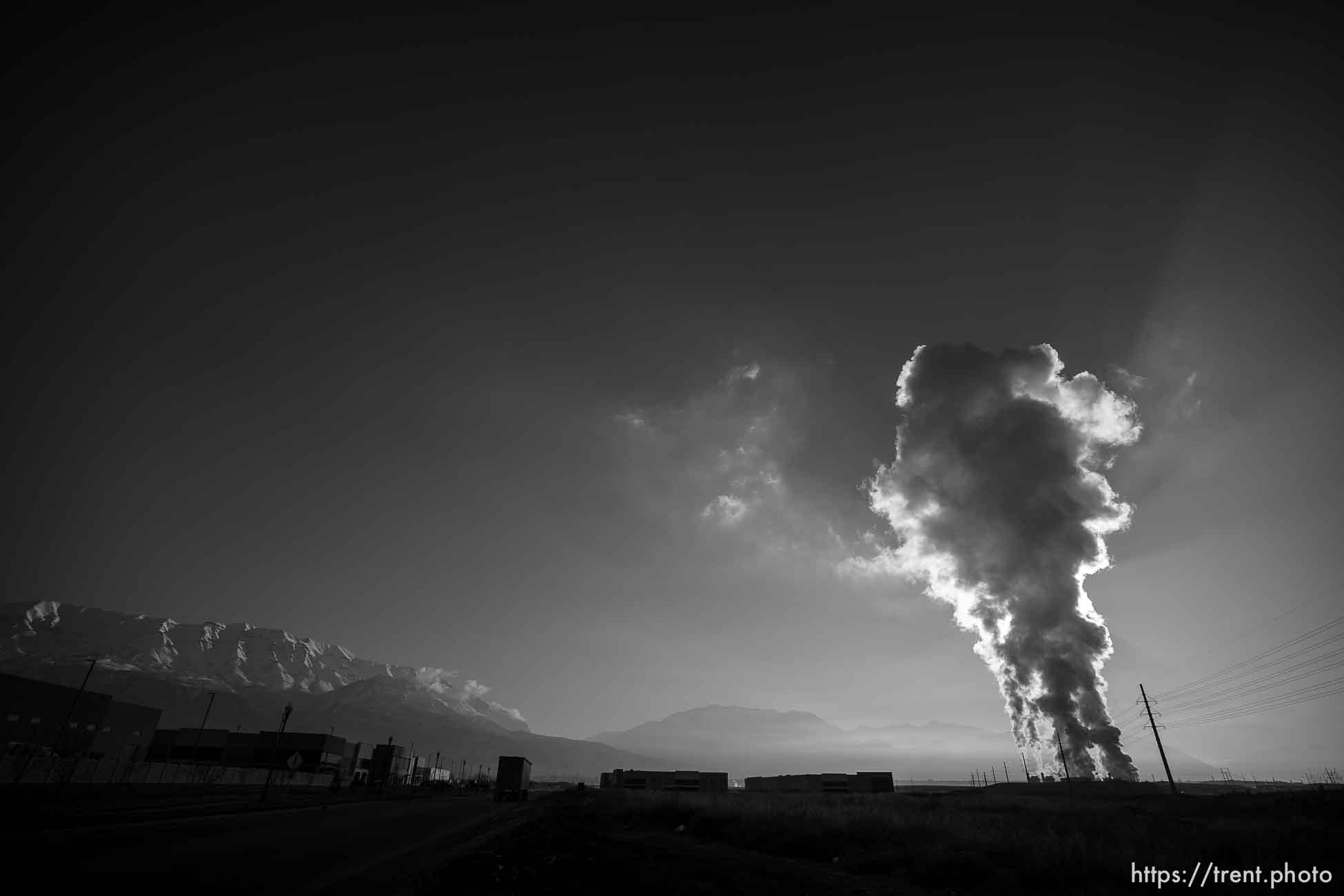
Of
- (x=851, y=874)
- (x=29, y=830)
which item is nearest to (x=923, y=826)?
(x=851, y=874)

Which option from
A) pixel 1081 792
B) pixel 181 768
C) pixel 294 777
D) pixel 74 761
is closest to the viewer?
pixel 74 761

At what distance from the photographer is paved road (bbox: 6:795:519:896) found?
1172cm

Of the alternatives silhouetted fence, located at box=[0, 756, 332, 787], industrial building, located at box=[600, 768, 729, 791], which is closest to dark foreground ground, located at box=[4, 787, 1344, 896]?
silhouetted fence, located at box=[0, 756, 332, 787]

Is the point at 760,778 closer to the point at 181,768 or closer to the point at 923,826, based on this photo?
the point at 181,768

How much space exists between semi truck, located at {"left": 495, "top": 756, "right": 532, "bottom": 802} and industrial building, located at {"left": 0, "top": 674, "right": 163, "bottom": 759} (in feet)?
225

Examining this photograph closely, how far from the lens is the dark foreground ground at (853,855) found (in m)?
13.2

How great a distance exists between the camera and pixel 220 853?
1595cm

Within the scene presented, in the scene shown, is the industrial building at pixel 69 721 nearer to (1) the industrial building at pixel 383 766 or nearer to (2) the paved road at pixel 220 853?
(1) the industrial building at pixel 383 766

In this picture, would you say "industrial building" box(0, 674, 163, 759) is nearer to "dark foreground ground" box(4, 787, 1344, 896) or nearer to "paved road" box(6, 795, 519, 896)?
"paved road" box(6, 795, 519, 896)

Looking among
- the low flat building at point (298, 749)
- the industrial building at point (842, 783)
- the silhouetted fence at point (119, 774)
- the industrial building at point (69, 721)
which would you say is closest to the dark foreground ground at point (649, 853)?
the silhouetted fence at point (119, 774)

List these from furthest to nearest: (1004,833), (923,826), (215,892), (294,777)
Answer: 1. (294,777)
2. (923,826)
3. (1004,833)
4. (215,892)

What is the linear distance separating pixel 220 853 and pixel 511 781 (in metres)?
61.7

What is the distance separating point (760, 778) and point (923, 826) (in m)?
138

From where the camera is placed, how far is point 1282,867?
13406 mm
